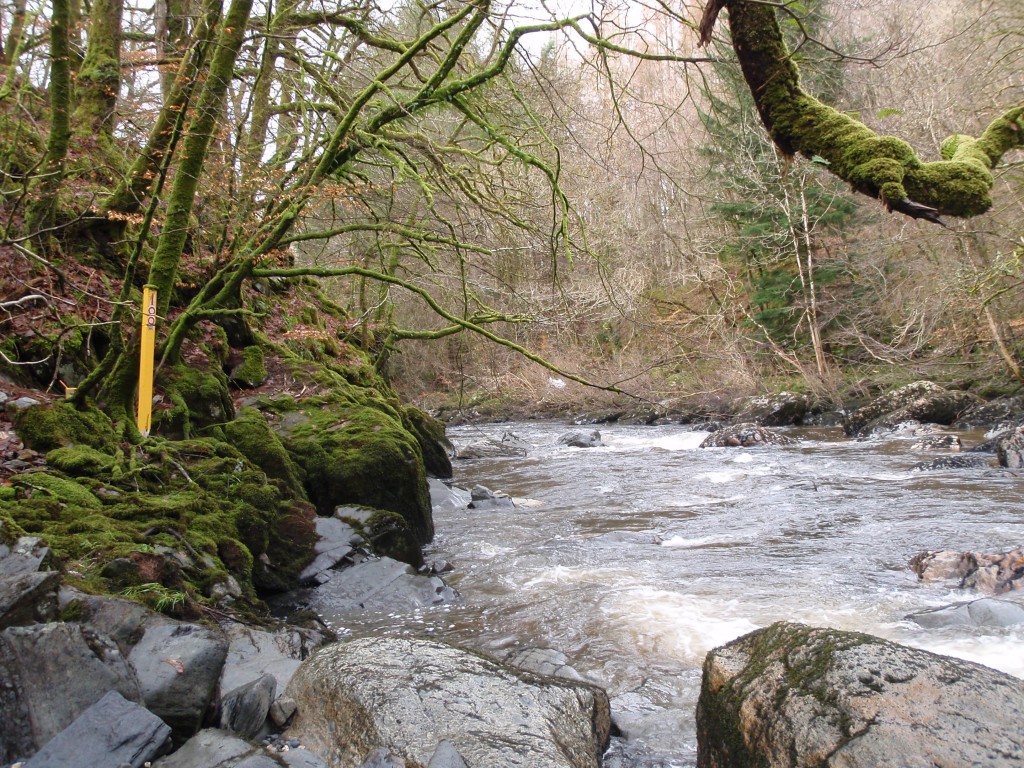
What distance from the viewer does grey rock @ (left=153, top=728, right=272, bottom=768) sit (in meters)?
2.48

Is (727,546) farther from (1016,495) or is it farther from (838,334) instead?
(838,334)

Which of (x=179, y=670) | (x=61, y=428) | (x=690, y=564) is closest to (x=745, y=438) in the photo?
(x=690, y=564)

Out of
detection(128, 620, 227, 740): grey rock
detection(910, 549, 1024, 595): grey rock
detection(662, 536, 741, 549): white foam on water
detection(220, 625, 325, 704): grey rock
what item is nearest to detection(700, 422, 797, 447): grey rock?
detection(662, 536, 741, 549): white foam on water

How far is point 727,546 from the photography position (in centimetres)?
682

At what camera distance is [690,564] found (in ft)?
20.6

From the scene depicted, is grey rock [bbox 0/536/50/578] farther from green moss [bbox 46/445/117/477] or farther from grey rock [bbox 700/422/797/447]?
grey rock [bbox 700/422/797/447]

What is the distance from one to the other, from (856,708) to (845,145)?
83.4 inches

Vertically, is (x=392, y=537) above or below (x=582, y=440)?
above

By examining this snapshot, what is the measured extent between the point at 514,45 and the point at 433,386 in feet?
71.2

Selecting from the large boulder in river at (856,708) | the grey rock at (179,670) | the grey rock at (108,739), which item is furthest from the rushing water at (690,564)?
the grey rock at (108,739)

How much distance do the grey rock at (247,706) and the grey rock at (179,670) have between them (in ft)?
0.39

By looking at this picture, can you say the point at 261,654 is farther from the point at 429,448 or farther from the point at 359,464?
the point at 429,448

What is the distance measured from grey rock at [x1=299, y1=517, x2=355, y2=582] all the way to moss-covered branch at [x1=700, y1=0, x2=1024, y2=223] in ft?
14.4

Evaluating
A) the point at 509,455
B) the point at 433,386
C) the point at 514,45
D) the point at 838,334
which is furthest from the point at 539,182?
the point at 433,386
